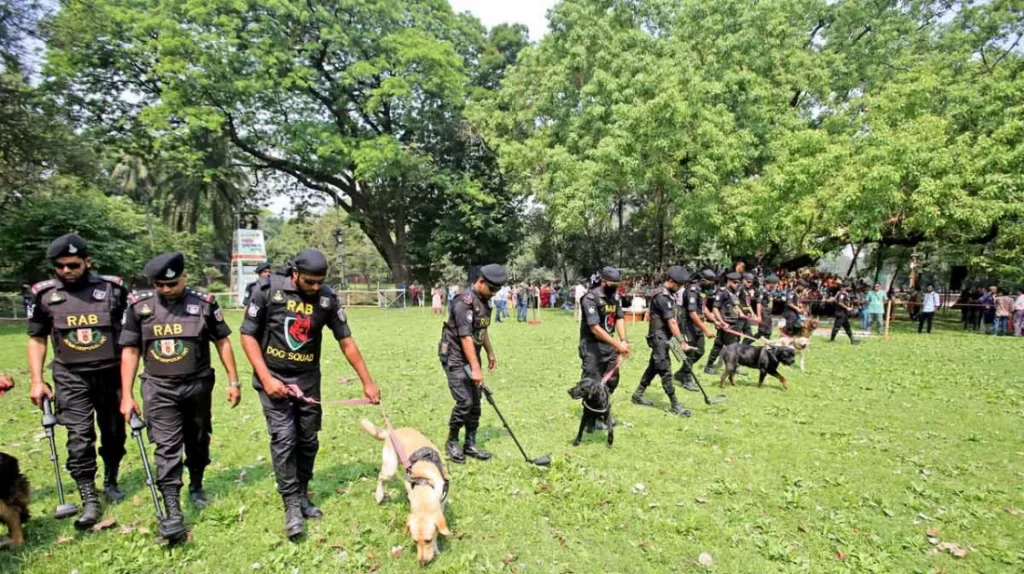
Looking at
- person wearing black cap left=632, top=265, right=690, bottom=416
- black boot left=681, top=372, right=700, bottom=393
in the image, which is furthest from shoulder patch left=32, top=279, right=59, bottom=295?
black boot left=681, top=372, right=700, bottom=393

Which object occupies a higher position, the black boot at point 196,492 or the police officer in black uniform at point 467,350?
the police officer in black uniform at point 467,350

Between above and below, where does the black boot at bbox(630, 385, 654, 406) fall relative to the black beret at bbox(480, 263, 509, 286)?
below

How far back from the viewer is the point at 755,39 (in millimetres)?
21469

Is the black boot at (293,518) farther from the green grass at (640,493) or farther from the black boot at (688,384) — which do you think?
the black boot at (688,384)

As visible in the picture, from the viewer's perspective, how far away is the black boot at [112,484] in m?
4.61

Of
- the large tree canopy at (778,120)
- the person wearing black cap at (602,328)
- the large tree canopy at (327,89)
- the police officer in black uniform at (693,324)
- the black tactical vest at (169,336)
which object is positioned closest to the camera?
the black tactical vest at (169,336)

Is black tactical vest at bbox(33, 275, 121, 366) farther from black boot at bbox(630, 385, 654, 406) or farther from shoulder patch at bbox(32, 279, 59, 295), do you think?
black boot at bbox(630, 385, 654, 406)

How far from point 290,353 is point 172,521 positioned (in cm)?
150

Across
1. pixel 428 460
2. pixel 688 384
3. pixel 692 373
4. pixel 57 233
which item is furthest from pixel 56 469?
pixel 57 233

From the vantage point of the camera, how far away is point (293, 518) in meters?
4.07

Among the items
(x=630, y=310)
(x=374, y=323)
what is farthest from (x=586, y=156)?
(x=374, y=323)

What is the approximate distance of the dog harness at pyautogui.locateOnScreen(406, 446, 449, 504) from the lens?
3.88m

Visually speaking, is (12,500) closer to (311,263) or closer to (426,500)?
(311,263)

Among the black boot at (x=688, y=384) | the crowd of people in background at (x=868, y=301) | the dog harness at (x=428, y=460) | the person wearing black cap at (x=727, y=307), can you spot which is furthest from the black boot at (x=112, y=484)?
the person wearing black cap at (x=727, y=307)
